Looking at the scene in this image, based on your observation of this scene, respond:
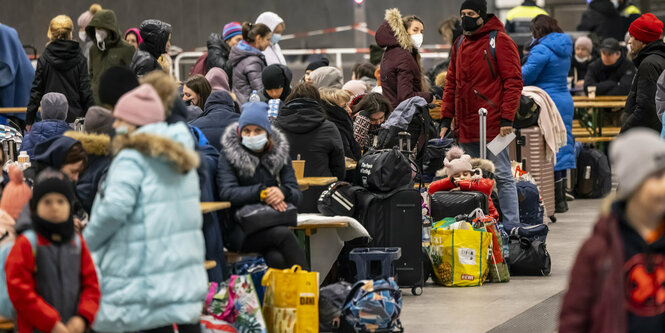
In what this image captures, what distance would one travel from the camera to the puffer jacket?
35.1 feet

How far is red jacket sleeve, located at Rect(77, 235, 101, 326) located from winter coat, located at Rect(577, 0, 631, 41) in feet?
54.8

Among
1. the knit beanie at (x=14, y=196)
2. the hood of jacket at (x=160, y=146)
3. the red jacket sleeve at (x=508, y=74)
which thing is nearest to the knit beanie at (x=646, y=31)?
the red jacket sleeve at (x=508, y=74)

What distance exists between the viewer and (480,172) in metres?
9.79

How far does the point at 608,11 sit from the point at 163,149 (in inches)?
668

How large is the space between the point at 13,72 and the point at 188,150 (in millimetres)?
7092

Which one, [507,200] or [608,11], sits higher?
[608,11]

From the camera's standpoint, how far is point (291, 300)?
6824 millimetres

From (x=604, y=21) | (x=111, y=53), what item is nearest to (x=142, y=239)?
(x=111, y=53)

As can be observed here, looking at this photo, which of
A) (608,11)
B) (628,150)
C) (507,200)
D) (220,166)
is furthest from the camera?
(608,11)

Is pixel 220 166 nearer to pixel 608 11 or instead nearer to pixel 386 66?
pixel 386 66

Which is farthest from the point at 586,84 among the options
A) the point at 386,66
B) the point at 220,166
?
the point at 220,166

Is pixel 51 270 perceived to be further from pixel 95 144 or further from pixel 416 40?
pixel 416 40

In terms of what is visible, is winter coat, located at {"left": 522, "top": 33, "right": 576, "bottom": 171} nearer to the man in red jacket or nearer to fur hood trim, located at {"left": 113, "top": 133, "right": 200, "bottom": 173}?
the man in red jacket

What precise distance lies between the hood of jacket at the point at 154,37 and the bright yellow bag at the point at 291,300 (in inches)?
179
